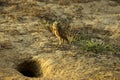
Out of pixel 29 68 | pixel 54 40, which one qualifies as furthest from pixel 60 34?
pixel 29 68

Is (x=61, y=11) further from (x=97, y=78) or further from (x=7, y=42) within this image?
(x=97, y=78)

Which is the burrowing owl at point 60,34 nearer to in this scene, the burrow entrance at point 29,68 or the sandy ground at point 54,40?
the sandy ground at point 54,40

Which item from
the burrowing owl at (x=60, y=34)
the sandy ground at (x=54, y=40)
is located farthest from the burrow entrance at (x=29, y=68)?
the burrowing owl at (x=60, y=34)

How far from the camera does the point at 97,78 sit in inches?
225

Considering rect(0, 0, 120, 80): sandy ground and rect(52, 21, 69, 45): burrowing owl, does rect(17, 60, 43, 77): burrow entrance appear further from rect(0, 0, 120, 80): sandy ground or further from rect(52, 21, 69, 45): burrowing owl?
rect(52, 21, 69, 45): burrowing owl

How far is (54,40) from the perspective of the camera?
23.4ft

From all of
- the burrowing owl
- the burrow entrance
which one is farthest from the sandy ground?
the burrowing owl

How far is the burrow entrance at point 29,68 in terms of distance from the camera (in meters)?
6.25

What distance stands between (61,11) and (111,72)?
321 centimetres

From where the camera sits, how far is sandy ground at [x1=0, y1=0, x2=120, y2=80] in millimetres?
5938

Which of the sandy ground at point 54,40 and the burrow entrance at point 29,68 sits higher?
the sandy ground at point 54,40

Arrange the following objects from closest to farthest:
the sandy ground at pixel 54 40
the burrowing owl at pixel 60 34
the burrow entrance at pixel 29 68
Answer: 1. the sandy ground at pixel 54 40
2. the burrow entrance at pixel 29 68
3. the burrowing owl at pixel 60 34

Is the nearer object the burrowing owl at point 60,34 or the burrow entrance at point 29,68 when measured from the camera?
the burrow entrance at point 29,68

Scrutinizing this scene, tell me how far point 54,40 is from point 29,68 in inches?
38.9
